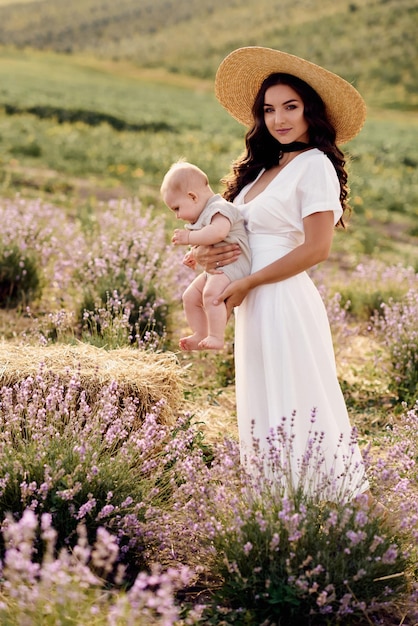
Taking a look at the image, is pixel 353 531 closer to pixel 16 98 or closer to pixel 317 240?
pixel 317 240

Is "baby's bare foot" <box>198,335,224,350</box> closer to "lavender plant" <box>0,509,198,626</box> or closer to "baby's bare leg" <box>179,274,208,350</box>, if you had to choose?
"baby's bare leg" <box>179,274,208,350</box>

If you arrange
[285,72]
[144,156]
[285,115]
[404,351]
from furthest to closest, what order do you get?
[144,156]
[404,351]
[285,72]
[285,115]

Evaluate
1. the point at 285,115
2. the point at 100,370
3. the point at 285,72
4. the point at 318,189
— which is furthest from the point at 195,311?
the point at 285,72

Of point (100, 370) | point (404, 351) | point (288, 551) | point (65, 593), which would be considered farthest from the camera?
point (404, 351)

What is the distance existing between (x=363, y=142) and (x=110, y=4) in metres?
63.5

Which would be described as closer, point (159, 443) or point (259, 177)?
point (159, 443)

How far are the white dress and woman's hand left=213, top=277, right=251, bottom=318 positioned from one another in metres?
0.08

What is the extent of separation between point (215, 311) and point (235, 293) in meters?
0.12

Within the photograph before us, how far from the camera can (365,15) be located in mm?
63406

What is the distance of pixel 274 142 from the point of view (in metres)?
3.78

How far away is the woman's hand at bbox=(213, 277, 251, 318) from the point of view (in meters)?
3.39

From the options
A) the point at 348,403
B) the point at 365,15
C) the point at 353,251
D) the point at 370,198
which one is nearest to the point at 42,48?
the point at 365,15

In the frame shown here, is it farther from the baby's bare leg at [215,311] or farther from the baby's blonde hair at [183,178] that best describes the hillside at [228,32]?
the baby's bare leg at [215,311]

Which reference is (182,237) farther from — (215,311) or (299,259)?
(299,259)
